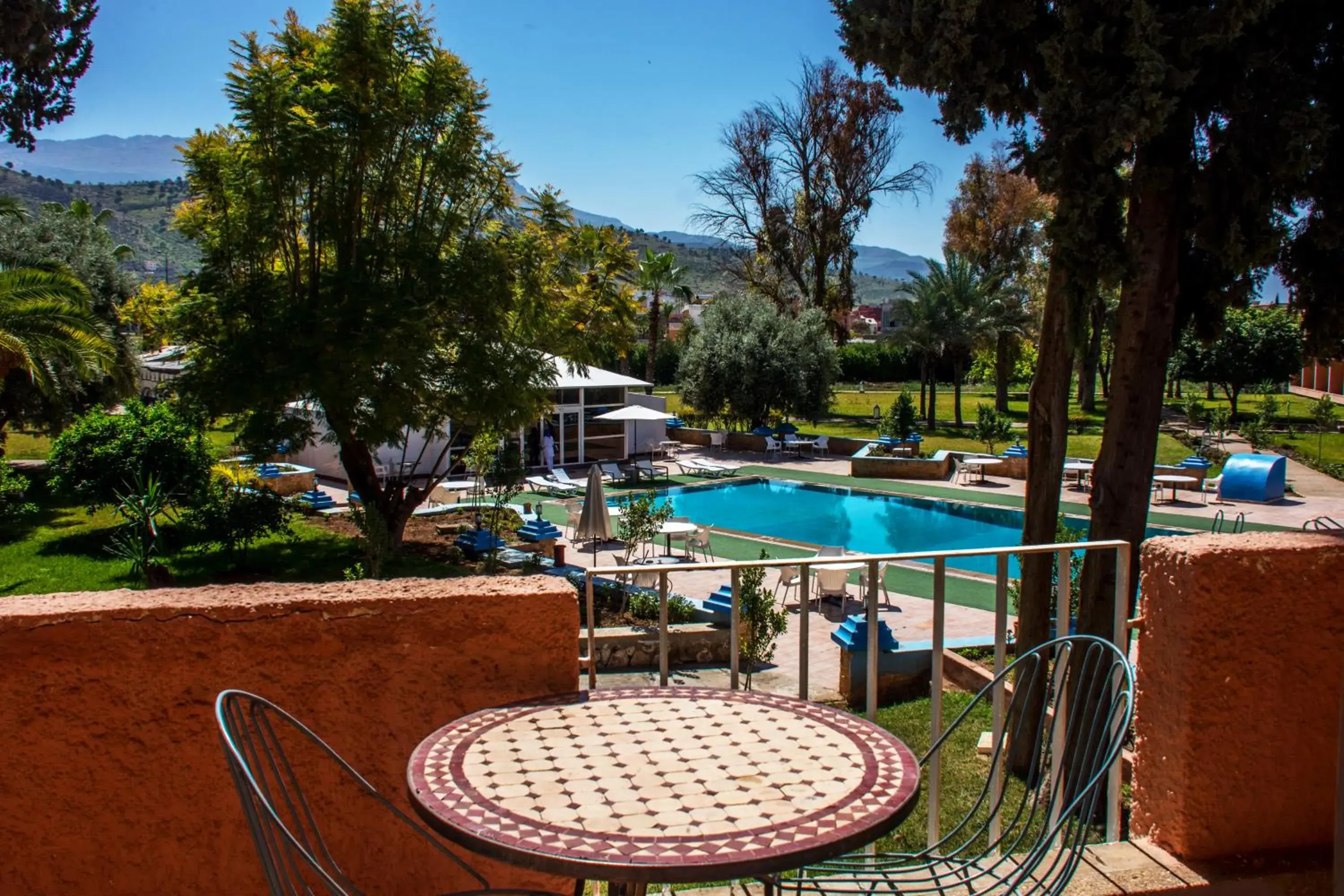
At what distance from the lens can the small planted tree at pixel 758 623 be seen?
31.9 ft

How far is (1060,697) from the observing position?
245 cm

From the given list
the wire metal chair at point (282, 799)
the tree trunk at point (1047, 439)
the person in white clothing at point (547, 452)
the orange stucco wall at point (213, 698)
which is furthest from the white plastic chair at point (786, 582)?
the person in white clothing at point (547, 452)

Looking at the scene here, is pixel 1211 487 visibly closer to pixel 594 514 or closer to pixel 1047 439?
pixel 594 514

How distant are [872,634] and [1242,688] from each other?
970mm

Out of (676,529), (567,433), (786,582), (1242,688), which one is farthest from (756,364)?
(1242,688)

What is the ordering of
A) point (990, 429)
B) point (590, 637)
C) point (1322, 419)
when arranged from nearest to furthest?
point (590, 637) → point (990, 429) → point (1322, 419)

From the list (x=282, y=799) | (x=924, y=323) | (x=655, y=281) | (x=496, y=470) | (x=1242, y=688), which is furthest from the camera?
(x=655, y=281)

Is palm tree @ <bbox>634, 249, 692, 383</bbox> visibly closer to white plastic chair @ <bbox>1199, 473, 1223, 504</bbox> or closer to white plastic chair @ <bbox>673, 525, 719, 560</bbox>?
white plastic chair @ <bbox>1199, 473, 1223, 504</bbox>

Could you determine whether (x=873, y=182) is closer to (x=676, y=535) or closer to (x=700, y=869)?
(x=676, y=535)

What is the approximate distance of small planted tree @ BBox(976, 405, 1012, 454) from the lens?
86.9 feet

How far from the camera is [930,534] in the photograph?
19.0 meters

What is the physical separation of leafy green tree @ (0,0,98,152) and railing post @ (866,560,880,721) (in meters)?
12.3

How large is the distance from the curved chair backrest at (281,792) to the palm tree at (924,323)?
3230 cm

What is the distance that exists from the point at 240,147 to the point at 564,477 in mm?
10526
